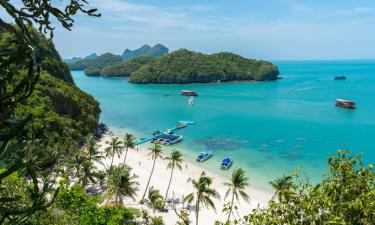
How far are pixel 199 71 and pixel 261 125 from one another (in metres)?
99.2

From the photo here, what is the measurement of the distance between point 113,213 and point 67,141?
2018 cm

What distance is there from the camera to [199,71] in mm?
171500

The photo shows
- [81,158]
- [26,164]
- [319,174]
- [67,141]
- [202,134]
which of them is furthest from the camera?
[202,134]

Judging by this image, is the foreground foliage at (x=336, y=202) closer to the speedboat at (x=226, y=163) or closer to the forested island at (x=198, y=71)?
the speedboat at (x=226, y=163)

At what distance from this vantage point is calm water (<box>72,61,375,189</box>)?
172 feet

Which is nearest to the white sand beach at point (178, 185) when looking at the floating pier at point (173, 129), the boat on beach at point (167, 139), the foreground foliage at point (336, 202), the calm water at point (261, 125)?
the calm water at point (261, 125)

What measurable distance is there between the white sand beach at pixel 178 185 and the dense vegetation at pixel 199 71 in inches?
4629

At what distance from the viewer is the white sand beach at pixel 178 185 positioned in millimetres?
33875

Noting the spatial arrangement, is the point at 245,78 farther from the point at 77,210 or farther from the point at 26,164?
the point at 26,164

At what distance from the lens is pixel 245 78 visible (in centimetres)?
17712

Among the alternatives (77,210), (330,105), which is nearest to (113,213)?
(77,210)

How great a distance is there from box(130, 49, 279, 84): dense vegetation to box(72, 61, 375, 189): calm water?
45786 millimetres

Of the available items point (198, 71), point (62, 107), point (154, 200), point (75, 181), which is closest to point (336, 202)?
point (154, 200)

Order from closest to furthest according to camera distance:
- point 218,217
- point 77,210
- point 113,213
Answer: point 77,210 → point 113,213 → point 218,217
